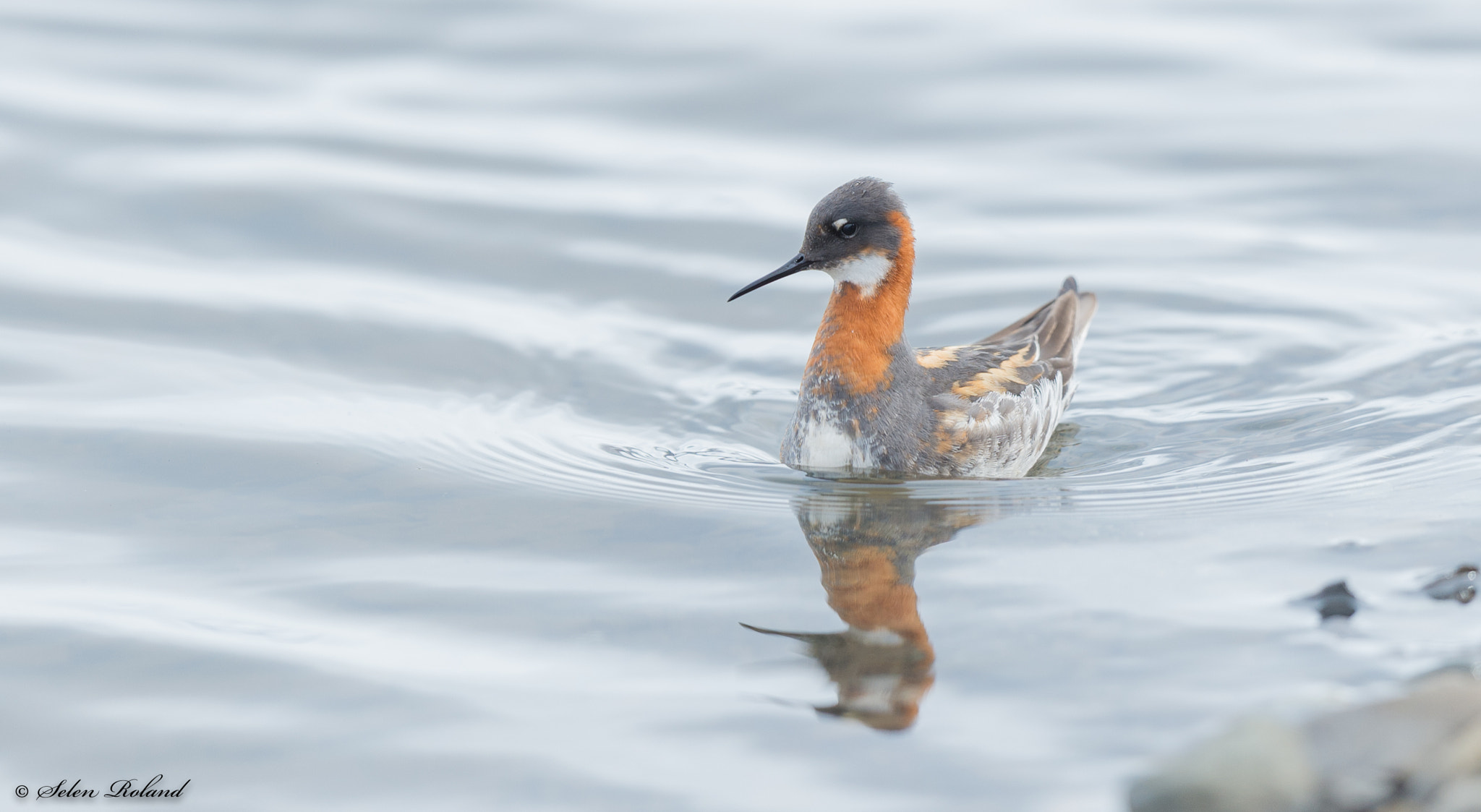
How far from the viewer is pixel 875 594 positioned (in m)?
6.34

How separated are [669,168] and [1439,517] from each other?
7035 millimetres

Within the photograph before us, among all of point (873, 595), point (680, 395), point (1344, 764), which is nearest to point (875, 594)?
point (873, 595)

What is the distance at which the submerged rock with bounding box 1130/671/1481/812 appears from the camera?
456 centimetres

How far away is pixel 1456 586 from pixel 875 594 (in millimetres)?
2243

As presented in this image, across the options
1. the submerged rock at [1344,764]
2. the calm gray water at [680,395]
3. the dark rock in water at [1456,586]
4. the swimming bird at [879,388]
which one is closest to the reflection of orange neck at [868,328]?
the swimming bird at [879,388]

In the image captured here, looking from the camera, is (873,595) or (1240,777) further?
(873,595)

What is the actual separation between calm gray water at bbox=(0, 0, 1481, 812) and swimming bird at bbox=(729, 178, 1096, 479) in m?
0.30

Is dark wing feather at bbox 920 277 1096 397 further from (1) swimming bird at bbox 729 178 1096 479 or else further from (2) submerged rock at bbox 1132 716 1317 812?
(2) submerged rock at bbox 1132 716 1317 812

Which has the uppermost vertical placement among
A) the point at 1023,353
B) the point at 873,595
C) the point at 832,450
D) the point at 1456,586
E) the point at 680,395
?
the point at 1023,353

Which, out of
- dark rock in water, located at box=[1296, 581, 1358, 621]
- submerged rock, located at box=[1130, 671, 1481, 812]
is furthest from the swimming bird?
submerged rock, located at box=[1130, 671, 1481, 812]

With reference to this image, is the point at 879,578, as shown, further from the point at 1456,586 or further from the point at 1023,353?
the point at 1023,353

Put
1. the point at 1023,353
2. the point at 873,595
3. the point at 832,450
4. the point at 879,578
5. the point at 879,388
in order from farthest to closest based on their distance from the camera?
1. the point at 1023,353
2. the point at 879,388
3. the point at 832,450
4. the point at 879,578
5. the point at 873,595

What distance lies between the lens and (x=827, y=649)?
229 inches

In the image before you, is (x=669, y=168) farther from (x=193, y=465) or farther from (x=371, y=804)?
(x=371, y=804)
